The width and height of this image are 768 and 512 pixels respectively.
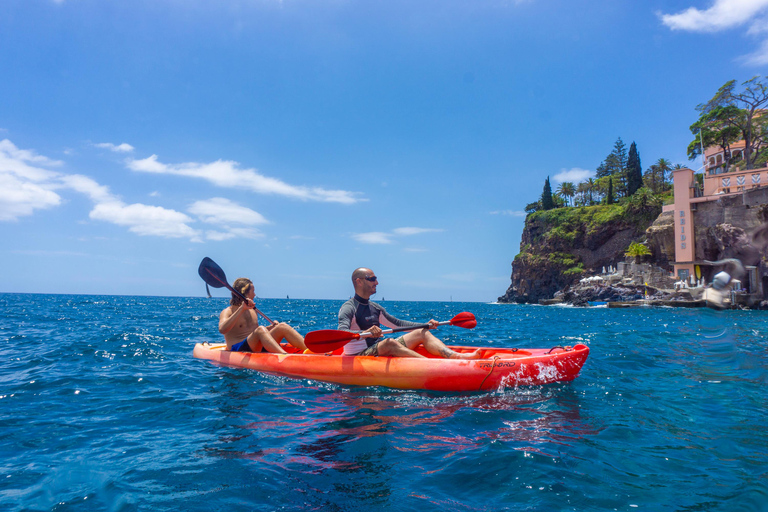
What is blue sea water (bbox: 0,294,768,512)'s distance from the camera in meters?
2.83

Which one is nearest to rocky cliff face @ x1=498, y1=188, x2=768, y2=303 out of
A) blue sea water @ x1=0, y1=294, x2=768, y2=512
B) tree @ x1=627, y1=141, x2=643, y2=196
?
tree @ x1=627, y1=141, x2=643, y2=196

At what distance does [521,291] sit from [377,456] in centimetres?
7581

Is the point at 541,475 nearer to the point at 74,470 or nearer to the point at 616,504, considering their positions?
the point at 616,504

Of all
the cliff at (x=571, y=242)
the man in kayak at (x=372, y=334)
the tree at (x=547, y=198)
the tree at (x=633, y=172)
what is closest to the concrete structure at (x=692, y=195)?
the cliff at (x=571, y=242)

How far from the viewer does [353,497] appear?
283 centimetres

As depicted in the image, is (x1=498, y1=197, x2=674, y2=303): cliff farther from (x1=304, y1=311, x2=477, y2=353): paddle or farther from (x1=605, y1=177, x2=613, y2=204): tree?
(x1=304, y1=311, x2=477, y2=353): paddle

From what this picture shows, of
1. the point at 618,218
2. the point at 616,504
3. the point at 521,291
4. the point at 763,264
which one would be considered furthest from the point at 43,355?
the point at 521,291

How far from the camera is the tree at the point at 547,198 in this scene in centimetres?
7675

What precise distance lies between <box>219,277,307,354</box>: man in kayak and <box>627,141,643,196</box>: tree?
70049 mm

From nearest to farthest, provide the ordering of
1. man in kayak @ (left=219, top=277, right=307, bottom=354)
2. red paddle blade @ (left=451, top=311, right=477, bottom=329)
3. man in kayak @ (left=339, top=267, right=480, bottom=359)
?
man in kayak @ (left=339, top=267, right=480, bottom=359), red paddle blade @ (left=451, top=311, right=477, bottom=329), man in kayak @ (left=219, top=277, right=307, bottom=354)

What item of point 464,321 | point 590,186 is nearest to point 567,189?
point 590,186

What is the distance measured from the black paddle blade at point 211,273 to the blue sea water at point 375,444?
2.07 metres

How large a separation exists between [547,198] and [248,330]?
77.6 m

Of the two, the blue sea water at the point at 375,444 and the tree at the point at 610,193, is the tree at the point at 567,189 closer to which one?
the tree at the point at 610,193
